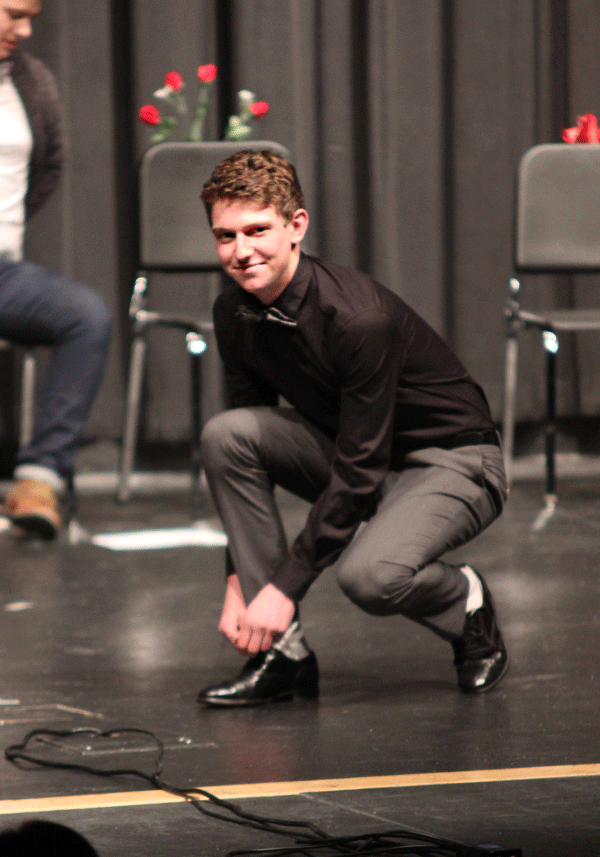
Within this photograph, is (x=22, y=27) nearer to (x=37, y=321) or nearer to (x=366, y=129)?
(x=37, y=321)

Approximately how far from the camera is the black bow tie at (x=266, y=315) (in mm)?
1806

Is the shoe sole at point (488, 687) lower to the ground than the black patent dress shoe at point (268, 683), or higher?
lower

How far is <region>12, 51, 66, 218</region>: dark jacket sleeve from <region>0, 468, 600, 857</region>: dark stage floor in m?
1.04

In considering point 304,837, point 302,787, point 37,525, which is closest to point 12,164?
point 37,525

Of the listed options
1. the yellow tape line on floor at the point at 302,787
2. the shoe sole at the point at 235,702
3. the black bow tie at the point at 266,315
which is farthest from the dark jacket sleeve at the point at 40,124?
the yellow tape line on floor at the point at 302,787

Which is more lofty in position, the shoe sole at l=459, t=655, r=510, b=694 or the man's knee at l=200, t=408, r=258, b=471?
the man's knee at l=200, t=408, r=258, b=471

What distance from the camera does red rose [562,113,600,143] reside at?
11.5 feet

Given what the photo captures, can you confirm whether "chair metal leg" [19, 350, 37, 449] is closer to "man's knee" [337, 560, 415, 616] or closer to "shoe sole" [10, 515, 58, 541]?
"shoe sole" [10, 515, 58, 541]

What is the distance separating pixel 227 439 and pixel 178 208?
1.57 meters

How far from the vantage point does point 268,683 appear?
6.05ft

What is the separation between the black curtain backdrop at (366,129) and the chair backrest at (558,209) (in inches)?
19.4

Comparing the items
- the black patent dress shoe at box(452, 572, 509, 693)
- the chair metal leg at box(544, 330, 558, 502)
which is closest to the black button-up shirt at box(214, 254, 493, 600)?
the black patent dress shoe at box(452, 572, 509, 693)

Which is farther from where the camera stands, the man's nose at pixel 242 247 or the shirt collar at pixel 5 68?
the shirt collar at pixel 5 68

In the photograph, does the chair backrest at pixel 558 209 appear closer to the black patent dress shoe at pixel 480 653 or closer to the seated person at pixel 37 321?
the seated person at pixel 37 321
